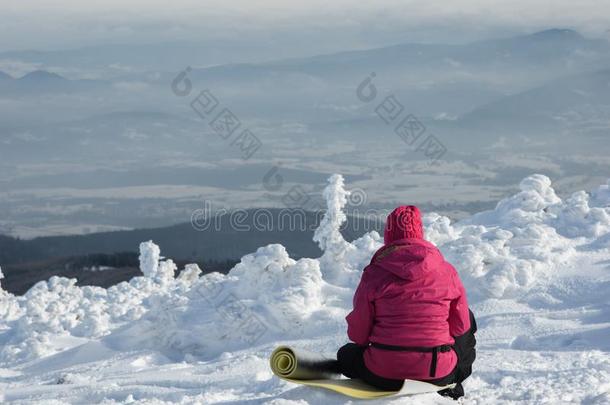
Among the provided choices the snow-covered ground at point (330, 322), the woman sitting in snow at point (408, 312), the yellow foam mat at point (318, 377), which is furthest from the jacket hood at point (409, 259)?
the snow-covered ground at point (330, 322)

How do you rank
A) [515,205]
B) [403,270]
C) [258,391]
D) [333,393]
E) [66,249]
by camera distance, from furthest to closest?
[66,249] → [515,205] → [258,391] → [333,393] → [403,270]

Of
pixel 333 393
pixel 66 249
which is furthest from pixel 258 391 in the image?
pixel 66 249

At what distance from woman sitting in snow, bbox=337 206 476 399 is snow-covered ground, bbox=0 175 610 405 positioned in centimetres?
151

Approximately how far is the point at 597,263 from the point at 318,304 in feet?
19.0

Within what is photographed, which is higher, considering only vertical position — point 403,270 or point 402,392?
point 403,270

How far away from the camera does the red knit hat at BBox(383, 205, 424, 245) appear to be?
23.6 ft

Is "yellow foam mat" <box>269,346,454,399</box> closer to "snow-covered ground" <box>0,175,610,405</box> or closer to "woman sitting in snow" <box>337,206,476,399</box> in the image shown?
"woman sitting in snow" <box>337,206,476,399</box>

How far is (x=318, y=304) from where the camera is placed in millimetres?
16547

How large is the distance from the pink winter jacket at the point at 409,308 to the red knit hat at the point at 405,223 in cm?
8

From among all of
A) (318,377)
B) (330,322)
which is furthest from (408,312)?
(330,322)

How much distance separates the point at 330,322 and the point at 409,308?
29.8 feet

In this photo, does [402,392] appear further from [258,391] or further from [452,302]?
[258,391]

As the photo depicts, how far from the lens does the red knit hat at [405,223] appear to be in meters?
7.18

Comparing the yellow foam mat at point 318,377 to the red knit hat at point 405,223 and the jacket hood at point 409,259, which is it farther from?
the red knit hat at point 405,223
